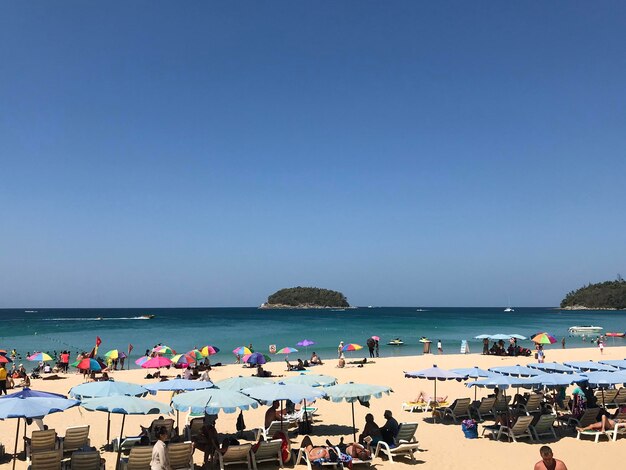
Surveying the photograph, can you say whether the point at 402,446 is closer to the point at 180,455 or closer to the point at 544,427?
the point at 544,427

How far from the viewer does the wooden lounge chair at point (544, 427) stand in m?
11.2

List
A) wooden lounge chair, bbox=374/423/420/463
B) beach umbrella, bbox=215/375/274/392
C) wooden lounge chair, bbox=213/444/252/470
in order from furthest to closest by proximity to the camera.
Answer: beach umbrella, bbox=215/375/274/392
wooden lounge chair, bbox=374/423/420/463
wooden lounge chair, bbox=213/444/252/470

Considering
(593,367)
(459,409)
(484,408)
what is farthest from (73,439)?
(593,367)

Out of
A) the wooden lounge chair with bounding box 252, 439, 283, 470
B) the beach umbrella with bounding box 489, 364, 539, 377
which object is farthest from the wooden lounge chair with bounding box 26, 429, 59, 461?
the beach umbrella with bounding box 489, 364, 539, 377

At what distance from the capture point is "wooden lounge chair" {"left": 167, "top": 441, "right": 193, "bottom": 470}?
8719 mm

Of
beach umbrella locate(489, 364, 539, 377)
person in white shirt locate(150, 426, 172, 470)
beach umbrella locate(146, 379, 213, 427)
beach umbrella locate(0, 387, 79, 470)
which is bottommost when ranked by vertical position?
person in white shirt locate(150, 426, 172, 470)

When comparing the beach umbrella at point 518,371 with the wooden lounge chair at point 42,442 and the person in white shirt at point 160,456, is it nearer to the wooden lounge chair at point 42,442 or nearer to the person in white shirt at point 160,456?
the person in white shirt at point 160,456

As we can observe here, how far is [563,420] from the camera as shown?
484 inches

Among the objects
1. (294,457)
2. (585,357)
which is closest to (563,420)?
(294,457)

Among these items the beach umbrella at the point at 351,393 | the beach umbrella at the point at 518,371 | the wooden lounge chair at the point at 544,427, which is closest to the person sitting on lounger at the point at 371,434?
the beach umbrella at the point at 351,393

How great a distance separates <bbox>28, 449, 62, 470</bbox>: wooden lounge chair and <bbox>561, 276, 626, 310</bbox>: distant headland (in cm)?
20178

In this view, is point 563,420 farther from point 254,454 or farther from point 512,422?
point 254,454

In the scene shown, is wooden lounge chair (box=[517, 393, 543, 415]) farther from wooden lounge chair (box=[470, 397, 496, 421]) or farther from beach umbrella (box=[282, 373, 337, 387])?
beach umbrella (box=[282, 373, 337, 387])

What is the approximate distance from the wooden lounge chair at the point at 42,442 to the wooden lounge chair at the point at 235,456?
3205 mm
